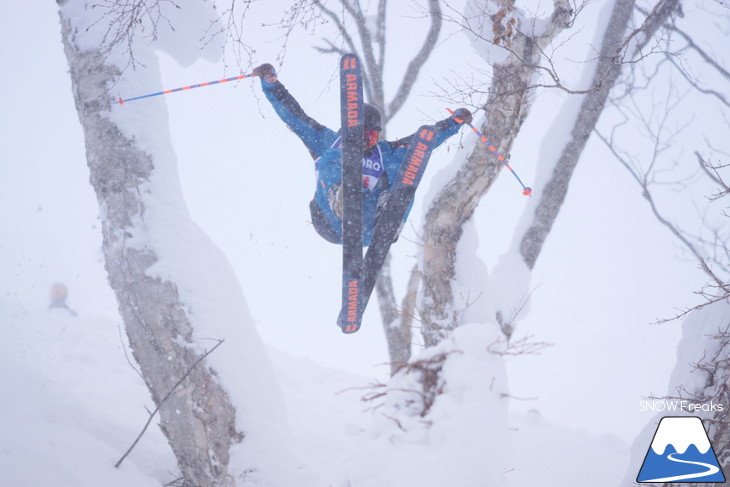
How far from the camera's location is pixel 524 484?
419 centimetres

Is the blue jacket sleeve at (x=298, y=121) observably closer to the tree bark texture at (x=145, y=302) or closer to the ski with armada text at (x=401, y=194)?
the ski with armada text at (x=401, y=194)

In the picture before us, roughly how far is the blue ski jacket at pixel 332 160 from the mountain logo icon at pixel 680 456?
194cm

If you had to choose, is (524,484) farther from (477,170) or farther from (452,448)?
(452,448)

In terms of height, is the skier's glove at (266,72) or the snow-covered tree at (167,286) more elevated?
the skier's glove at (266,72)

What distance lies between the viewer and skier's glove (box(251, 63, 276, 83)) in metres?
2.93

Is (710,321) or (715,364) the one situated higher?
(710,321)

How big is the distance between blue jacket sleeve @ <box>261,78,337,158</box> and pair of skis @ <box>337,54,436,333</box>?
0.28 metres

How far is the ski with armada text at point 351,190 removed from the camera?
9.49ft

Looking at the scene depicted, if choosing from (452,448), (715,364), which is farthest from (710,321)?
(452,448)

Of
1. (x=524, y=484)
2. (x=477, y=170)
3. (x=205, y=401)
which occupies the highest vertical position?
(x=477, y=170)

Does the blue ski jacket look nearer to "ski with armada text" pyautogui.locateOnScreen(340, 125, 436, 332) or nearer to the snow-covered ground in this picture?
"ski with armada text" pyautogui.locateOnScreen(340, 125, 436, 332)

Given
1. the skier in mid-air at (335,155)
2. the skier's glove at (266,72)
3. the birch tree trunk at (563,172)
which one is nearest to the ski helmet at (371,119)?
the skier in mid-air at (335,155)

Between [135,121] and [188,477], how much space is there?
80.8 inches

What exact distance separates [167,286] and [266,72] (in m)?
1.55
